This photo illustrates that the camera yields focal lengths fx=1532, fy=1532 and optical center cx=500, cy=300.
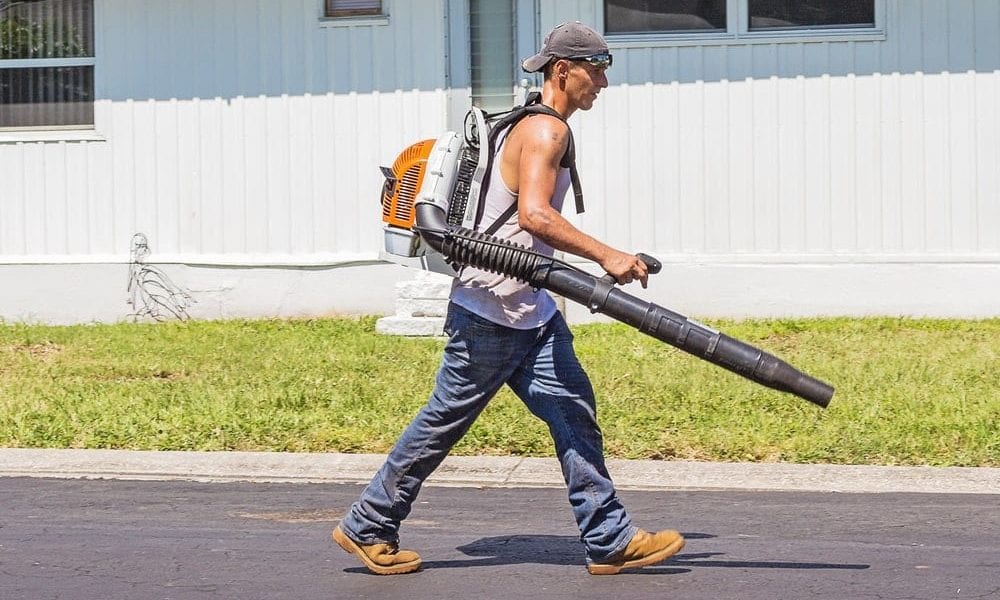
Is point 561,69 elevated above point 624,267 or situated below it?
above

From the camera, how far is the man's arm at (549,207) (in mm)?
5137

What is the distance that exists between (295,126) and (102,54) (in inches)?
76.4

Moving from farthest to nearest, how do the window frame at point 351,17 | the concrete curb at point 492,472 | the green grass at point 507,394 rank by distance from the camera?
the window frame at point 351,17, the green grass at point 507,394, the concrete curb at point 492,472

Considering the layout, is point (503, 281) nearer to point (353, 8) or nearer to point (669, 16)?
point (669, 16)

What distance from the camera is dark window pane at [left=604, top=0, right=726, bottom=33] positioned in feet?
42.6

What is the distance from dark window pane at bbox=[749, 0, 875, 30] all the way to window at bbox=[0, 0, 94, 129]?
6041 mm

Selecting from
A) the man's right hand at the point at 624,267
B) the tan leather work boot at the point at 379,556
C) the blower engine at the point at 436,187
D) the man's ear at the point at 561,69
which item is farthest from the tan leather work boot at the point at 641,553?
the man's ear at the point at 561,69

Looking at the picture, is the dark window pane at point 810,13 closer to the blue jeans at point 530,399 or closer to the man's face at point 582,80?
the man's face at point 582,80

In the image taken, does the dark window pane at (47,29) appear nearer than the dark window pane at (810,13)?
No

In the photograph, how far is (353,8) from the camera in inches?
532

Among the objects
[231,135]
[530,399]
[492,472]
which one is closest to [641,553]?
[530,399]

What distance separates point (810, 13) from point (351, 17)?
396cm

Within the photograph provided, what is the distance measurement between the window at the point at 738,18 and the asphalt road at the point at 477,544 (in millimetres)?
6628

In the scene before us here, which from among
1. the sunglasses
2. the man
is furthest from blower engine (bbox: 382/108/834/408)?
the sunglasses
